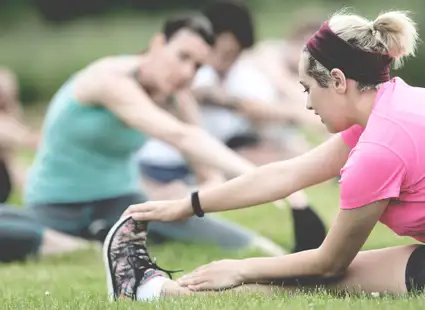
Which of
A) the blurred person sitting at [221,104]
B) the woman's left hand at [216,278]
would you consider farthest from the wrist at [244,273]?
the blurred person sitting at [221,104]

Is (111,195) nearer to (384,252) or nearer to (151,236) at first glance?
(151,236)

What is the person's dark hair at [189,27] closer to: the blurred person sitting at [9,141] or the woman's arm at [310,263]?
the blurred person sitting at [9,141]

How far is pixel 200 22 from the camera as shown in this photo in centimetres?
641

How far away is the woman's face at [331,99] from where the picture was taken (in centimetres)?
398

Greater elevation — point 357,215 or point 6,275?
point 357,215

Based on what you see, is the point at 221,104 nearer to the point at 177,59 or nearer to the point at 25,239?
the point at 177,59

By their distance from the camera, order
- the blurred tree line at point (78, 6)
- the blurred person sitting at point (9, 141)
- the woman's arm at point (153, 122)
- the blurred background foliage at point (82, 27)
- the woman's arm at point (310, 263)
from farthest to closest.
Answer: the blurred tree line at point (78, 6)
the blurred background foliage at point (82, 27)
the blurred person sitting at point (9, 141)
the woman's arm at point (153, 122)
the woman's arm at point (310, 263)

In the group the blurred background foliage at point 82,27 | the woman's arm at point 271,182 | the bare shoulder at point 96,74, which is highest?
the bare shoulder at point 96,74

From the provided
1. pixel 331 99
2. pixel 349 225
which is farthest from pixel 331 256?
pixel 331 99

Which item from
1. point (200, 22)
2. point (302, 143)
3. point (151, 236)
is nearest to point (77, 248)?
point (151, 236)

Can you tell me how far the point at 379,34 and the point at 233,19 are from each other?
4121 mm

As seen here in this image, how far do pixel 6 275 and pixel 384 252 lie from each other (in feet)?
7.00

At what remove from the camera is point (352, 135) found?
429 cm

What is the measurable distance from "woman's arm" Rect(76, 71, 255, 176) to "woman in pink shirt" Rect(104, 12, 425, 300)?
130 cm
